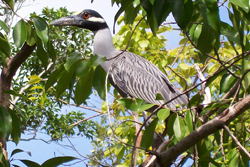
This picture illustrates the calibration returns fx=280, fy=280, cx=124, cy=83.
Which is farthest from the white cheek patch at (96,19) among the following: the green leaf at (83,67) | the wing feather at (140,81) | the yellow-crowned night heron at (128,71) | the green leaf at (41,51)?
the green leaf at (83,67)

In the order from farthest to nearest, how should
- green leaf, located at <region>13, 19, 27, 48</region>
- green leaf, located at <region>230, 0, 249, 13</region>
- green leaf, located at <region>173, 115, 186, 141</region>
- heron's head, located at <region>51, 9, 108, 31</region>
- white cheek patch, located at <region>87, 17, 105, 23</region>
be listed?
white cheek patch, located at <region>87, 17, 105, 23</region>
heron's head, located at <region>51, 9, 108, 31</region>
green leaf, located at <region>13, 19, 27, 48</region>
green leaf, located at <region>173, 115, 186, 141</region>
green leaf, located at <region>230, 0, 249, 13</region>

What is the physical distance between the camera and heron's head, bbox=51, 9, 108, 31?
2642mm

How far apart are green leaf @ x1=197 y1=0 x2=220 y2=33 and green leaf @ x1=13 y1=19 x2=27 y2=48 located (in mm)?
754

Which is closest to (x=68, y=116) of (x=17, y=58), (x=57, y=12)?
(x=57, y=12)

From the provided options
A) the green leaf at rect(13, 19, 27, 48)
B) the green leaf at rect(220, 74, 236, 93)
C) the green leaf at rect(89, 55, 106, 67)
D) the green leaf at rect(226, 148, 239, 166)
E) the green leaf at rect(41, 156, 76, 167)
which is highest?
the green leaf at rect(13, 19, 27, 48)

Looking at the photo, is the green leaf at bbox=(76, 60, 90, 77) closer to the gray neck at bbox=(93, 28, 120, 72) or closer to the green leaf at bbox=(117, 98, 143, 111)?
the green leaf at bbox=(117, 98, 143, 111)

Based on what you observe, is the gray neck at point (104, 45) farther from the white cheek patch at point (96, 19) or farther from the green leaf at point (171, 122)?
the green leaf at point (171, 122)

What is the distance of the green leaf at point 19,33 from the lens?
116 cm

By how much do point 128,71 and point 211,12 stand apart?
6.23ft

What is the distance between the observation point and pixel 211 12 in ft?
2.49

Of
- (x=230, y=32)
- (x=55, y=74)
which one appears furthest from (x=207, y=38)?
(x=55, y=74)

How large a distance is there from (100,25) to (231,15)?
201 cm

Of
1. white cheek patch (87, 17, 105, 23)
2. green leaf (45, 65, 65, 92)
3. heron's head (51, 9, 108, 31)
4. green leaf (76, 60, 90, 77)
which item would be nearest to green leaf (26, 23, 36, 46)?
green leaf (45, 65, 65, 92)

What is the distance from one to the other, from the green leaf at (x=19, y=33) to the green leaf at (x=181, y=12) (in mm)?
697
